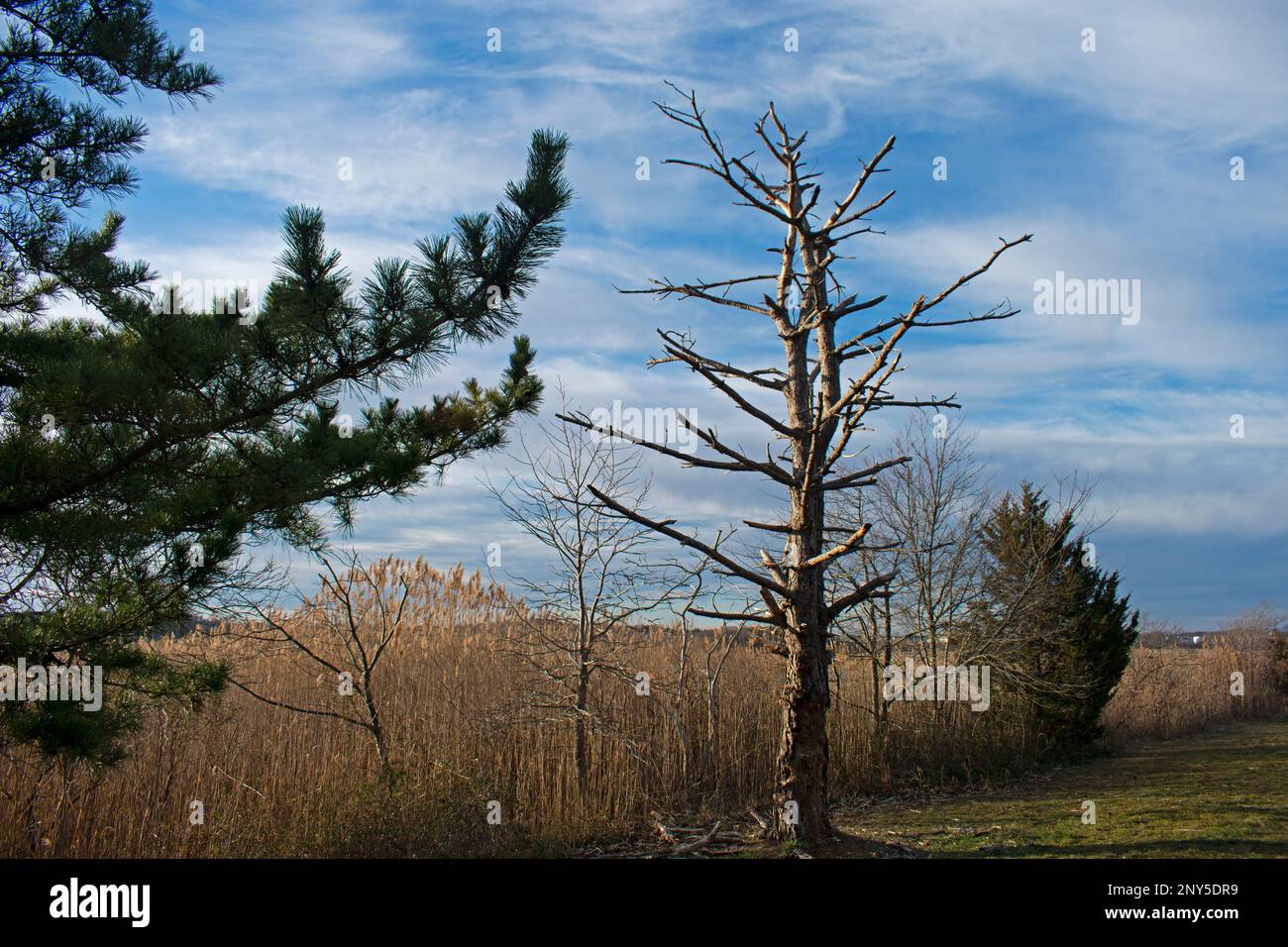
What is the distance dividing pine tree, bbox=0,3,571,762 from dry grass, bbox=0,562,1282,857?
92 centimetres

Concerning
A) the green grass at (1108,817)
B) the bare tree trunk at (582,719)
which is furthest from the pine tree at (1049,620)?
the bare tree trunk at (582,719)

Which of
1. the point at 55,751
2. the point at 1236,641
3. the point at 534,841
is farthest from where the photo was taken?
the point at 1236,641

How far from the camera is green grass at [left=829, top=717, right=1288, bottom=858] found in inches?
253

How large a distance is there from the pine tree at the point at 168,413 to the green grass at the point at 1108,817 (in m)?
4.11

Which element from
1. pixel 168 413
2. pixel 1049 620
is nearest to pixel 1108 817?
pixel 1049 620

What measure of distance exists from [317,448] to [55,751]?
6.94 feet

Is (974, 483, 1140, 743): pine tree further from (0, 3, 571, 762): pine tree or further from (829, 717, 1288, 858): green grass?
(0, 3, 571, 762): pine tree

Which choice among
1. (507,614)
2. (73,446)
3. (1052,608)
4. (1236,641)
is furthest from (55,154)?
(1236,641)

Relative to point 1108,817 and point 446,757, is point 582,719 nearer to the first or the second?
point 446,757

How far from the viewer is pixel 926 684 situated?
33.3ft

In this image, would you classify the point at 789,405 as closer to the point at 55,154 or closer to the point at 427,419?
the point at 427,419

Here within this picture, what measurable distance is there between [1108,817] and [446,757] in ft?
18.9

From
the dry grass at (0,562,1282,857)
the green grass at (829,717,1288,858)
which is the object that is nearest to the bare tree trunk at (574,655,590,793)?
the dry grass at (0,562,1282,857)

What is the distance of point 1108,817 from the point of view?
25.3ft
